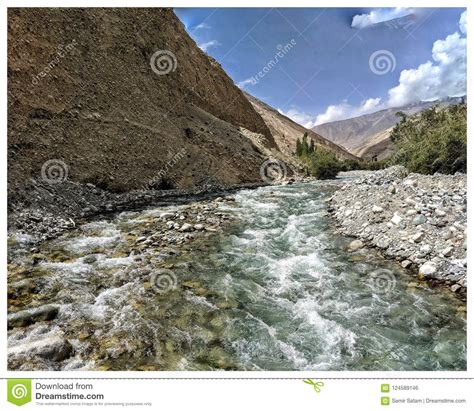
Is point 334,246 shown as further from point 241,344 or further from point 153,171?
point 153,171

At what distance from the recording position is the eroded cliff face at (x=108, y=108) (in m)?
11.1

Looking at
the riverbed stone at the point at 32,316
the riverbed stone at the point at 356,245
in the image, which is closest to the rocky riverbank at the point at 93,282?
the riverbed stone at the point at 32,316

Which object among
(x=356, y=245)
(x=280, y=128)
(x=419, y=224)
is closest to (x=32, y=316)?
(x=356, y=245)

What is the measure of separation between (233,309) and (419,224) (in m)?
4.35

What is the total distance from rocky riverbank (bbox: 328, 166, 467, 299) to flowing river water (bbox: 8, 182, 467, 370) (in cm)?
35

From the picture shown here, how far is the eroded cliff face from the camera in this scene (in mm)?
11055

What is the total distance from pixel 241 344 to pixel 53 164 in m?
9.31

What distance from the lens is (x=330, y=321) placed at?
4543 millimetres

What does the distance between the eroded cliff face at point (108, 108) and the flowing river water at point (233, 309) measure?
468 centimetres

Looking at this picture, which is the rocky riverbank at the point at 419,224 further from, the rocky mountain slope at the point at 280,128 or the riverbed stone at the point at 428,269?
the rocky mountain slope at the point at 280,128

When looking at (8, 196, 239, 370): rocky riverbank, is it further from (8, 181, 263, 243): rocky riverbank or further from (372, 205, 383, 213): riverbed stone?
(372, 205, 383, 213): riverbed stone

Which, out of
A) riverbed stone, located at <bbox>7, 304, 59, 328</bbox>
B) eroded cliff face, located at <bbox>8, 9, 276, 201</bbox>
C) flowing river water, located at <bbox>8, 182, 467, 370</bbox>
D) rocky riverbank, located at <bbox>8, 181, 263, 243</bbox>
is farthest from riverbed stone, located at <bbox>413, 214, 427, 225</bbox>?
eroded cliff face, located at <bbox>8, 9, 276, 201</bbox>

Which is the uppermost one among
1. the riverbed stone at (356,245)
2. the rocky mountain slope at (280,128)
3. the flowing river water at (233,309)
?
the rocky mountain slope at (280,128)

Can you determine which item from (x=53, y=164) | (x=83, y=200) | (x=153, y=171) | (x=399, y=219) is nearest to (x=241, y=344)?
(x=399, y=219)
